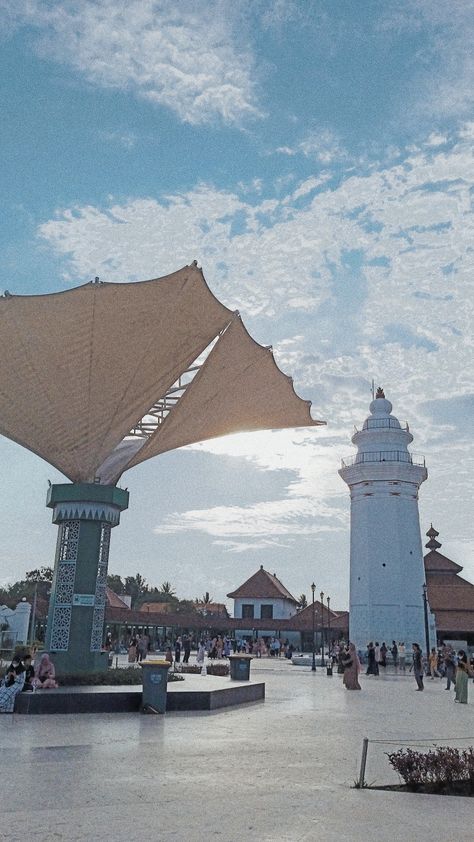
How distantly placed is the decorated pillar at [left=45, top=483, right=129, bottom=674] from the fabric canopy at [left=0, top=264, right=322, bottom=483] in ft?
4.33

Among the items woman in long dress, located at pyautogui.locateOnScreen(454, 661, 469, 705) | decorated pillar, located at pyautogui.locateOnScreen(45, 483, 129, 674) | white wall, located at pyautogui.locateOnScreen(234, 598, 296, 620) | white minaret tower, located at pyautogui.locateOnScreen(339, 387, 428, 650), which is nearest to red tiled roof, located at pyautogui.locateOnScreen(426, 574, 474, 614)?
white minaret tower, located at pyautogui.locateOnScreen(339, 387, 428, 650)

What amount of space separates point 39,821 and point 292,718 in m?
7.94

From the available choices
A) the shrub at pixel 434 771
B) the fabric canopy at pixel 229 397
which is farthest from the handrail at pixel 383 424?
the shrub at pixel 434 771

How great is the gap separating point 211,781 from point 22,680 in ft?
20.6

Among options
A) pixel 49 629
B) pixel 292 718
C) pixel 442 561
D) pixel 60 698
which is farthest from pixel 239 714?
pixel 442 561

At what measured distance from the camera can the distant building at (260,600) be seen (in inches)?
2148

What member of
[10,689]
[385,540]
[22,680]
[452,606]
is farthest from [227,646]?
[10,689]

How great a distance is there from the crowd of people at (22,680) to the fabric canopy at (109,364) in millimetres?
5810

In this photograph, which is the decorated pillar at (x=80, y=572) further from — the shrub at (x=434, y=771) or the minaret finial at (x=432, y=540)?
the minaret finial at (x=432, y=540)

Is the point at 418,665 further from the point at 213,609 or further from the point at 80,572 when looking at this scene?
the point at 213,609

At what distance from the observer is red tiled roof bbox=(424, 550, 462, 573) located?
46.0 meters

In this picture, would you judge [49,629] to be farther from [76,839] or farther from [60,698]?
[76,839]

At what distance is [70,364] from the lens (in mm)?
17453

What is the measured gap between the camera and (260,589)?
182ft
